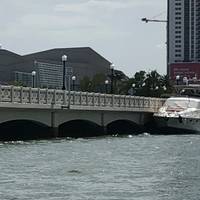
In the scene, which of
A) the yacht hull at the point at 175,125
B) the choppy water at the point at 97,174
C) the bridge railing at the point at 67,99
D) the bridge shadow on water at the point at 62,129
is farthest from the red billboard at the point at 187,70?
the choppy water at the point at 97,174

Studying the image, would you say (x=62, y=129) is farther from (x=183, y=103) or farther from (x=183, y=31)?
(x=183, y=31)

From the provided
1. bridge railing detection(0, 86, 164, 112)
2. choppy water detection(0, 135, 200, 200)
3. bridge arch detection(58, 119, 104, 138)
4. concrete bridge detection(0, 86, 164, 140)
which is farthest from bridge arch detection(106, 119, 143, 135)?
choppy water detection(0, 135, 200, 200)

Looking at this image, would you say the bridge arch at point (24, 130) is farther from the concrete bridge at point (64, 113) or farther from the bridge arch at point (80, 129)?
the bridge arch at point (80, 129)

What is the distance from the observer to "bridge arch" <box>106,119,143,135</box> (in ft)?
245

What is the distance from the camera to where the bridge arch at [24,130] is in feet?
187

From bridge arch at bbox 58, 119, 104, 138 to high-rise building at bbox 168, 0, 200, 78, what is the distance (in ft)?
330

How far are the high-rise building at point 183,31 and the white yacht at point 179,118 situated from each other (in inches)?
3579

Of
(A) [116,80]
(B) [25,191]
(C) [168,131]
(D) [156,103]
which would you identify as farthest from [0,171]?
(A) [116,80]

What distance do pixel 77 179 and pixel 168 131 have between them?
160 ft

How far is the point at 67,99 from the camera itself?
57.8 meters

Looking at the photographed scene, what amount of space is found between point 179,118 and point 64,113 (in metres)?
18.2

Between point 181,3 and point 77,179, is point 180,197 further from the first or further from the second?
point 181,3

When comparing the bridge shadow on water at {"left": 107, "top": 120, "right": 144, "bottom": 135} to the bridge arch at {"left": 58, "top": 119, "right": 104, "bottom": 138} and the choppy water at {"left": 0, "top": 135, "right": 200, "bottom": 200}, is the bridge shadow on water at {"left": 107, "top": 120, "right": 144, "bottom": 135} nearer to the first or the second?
the bridge arch at {"left": 58, "top": 119, "right": 104, "bottom": 138}

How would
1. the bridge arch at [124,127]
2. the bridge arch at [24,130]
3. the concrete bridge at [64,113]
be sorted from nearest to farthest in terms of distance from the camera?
the concrete bridge at [64,113], the bridge arch at [24,130], the bridge arch at [124,127]
